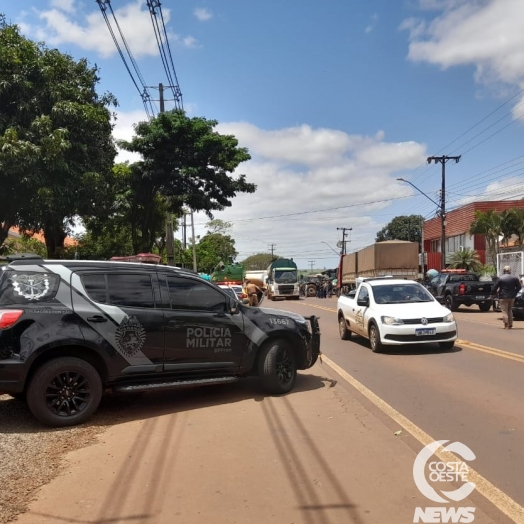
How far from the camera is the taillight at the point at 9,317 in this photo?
5.77 metres

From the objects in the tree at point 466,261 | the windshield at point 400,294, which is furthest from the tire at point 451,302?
the tree at point 466,261

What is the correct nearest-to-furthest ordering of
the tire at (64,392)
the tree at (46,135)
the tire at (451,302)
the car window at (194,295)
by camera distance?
the tire at (64,392), the car window at (194,295), the tree at (46,135), the tire at (451,302)

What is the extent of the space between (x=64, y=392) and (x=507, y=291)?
12.9 meters

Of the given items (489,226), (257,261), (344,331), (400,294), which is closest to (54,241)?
(344,331)

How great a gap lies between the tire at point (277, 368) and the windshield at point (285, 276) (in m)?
34.2

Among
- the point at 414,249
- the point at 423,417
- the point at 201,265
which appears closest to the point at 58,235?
the point at 414,249

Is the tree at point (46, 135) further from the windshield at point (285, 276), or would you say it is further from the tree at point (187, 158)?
the windshield at point (285, 276)

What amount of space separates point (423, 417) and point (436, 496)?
221 cm

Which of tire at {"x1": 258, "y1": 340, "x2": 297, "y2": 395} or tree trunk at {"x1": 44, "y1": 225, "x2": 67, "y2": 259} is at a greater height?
tree trunk at {"x1": 44, "y1": 225, "x2": 67, "y2": 259}

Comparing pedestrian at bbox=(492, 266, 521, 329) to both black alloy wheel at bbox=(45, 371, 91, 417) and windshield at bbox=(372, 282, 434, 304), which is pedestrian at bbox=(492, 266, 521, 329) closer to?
windshield at bbox=(372, 282, 434, 304)

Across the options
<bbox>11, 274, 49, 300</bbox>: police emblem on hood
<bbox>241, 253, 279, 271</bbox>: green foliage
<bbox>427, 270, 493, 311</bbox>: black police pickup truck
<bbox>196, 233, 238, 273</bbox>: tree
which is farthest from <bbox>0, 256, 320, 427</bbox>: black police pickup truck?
<bbox>241, 253, 279, 271</bbox>: green foliage

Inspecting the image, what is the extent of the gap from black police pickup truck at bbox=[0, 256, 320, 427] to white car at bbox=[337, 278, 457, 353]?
3.96 metres

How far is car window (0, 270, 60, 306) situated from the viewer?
19.5ft

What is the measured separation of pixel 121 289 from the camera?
260 inches
